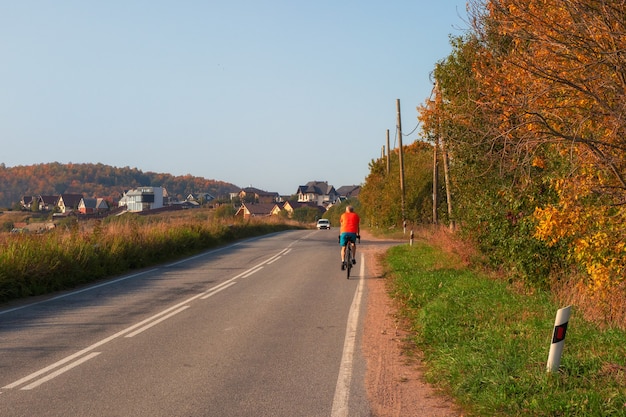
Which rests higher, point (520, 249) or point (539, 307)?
point (520, 249)

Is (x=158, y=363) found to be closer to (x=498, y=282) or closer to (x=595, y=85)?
(x=595, y=85)

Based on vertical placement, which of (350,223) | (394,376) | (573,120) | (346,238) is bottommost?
(394,376)

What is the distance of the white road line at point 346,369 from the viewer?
6.22m

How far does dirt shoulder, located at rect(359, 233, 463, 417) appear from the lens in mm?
6281

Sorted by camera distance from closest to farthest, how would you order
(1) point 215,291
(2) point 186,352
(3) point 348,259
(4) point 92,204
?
(2) point 186,352 → (1) point 215,291 → (3) point 348,259 → (4) point 92,204

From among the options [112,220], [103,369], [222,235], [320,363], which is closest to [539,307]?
[320,363]

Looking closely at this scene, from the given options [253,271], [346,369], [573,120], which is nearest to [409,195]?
[253,271]

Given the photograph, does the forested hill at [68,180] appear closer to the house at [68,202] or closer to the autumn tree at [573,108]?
the house at [68,202]

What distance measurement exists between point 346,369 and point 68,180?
129 meters

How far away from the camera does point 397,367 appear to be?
8.00 metres

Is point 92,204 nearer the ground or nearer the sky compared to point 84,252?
nearer the sky

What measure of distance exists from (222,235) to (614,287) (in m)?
30.4

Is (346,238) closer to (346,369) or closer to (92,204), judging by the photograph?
(346,369)

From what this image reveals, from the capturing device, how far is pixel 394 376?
297 inches
